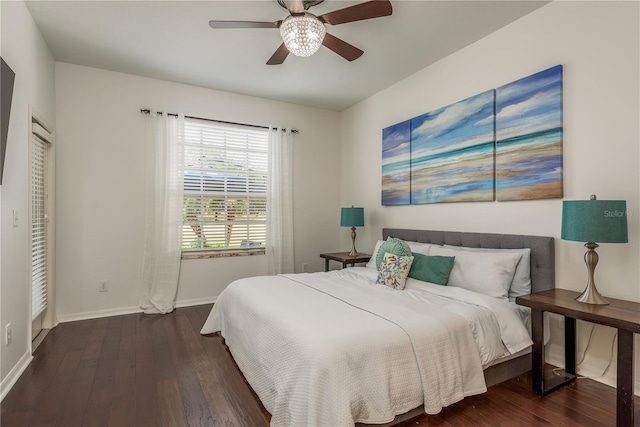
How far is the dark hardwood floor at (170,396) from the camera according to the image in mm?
1861

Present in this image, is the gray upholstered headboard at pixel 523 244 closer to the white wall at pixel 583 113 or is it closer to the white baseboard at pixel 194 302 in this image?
the white wall at pixel 583 113

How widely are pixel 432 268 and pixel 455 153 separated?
3.99ft

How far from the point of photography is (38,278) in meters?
3.04

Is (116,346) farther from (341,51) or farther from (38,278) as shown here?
(341,51)

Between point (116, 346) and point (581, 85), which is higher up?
point (581, 85)

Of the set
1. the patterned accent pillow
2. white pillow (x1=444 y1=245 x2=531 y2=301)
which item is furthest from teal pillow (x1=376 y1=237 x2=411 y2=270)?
white pillow (x1=444 y1=245 x2=531 y2=301)

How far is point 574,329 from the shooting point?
90.9 inches

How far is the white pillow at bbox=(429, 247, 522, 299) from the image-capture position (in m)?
2.50

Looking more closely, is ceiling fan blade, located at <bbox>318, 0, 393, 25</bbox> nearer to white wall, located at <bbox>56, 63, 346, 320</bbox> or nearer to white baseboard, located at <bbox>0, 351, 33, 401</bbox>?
white wall, located at <bbox>56, 63, 346, 320</bbox>

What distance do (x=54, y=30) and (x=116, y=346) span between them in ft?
9.40

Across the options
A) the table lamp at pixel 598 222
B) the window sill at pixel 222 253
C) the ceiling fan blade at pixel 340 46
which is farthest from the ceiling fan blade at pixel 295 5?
the window sill at pixel 222 253

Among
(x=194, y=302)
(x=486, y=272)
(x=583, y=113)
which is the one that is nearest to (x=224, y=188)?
(x=194, y=302)

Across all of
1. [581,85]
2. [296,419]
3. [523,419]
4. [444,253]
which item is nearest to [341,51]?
[581,85]

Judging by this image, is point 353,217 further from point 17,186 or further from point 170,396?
point 17,186
